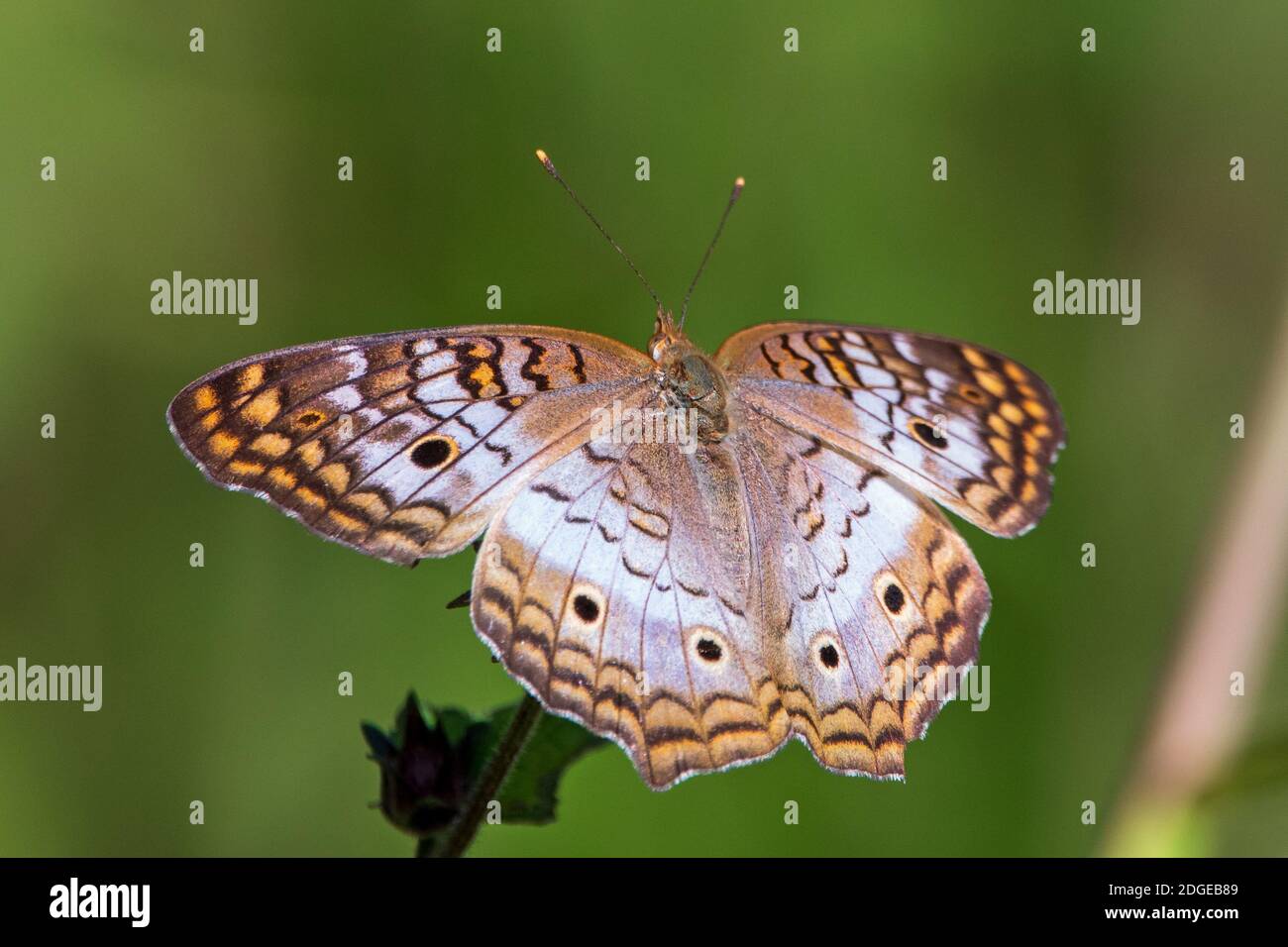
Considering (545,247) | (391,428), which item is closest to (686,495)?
(391,428)

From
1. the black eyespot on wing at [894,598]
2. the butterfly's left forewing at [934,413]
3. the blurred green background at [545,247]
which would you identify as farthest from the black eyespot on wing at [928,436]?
the blurred green background at [545,247]

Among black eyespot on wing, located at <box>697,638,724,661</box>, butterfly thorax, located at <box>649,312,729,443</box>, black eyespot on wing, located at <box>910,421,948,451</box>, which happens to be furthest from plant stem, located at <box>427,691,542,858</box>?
black eyespot on wing, located at <box>910,421,948,451</box>

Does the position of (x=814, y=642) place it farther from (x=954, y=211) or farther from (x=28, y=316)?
(x=28, y=316)

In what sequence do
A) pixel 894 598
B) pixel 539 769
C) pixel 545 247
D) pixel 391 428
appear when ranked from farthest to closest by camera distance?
pixel 545 247 < pixel 539 769 < pixel 894 598 < pixel 391 428

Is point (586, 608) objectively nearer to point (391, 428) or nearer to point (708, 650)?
point (708, 650)

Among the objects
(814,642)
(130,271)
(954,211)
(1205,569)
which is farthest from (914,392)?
(130,271)

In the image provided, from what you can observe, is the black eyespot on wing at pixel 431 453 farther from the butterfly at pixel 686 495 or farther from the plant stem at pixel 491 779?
the plant stem at pixel 491 779
